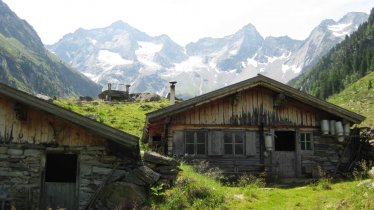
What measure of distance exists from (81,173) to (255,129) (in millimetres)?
8861

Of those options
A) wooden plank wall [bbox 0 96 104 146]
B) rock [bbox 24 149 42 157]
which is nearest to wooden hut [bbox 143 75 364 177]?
A: wooden plank wall [bbox 0 96 104 146]

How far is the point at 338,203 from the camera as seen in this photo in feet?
40.8

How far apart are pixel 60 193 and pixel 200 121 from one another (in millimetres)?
7355

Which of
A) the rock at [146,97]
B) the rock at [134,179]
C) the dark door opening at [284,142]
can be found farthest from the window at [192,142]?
the rock at [146,97]

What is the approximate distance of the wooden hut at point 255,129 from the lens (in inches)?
764

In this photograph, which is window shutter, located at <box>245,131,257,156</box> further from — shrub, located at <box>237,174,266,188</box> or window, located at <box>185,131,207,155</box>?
window, located at <box>185,131,207,155</box>

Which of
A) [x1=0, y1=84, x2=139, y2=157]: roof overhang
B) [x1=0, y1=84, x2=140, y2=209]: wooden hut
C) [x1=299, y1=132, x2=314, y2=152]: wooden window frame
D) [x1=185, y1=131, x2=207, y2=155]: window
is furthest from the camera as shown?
[x1=299, y1=132, x2=314, y2=152]: wooden window frame

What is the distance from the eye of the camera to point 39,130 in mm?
14133

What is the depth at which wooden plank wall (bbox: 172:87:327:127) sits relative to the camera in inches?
768

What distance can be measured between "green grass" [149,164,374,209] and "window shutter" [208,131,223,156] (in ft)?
12.0

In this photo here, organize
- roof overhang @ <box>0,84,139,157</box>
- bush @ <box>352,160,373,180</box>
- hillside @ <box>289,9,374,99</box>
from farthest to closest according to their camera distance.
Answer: hillside @ <box>289,9,374,99</box> < bush @ <box>352,160,373,180</box> < roof overhang @ <box>0,84,139,157</box>

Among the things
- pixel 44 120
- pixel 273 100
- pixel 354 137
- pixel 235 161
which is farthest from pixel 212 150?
pixel 44 120

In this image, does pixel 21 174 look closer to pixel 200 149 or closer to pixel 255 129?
pixel 200 149

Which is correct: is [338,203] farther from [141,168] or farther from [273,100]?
[273,100]
